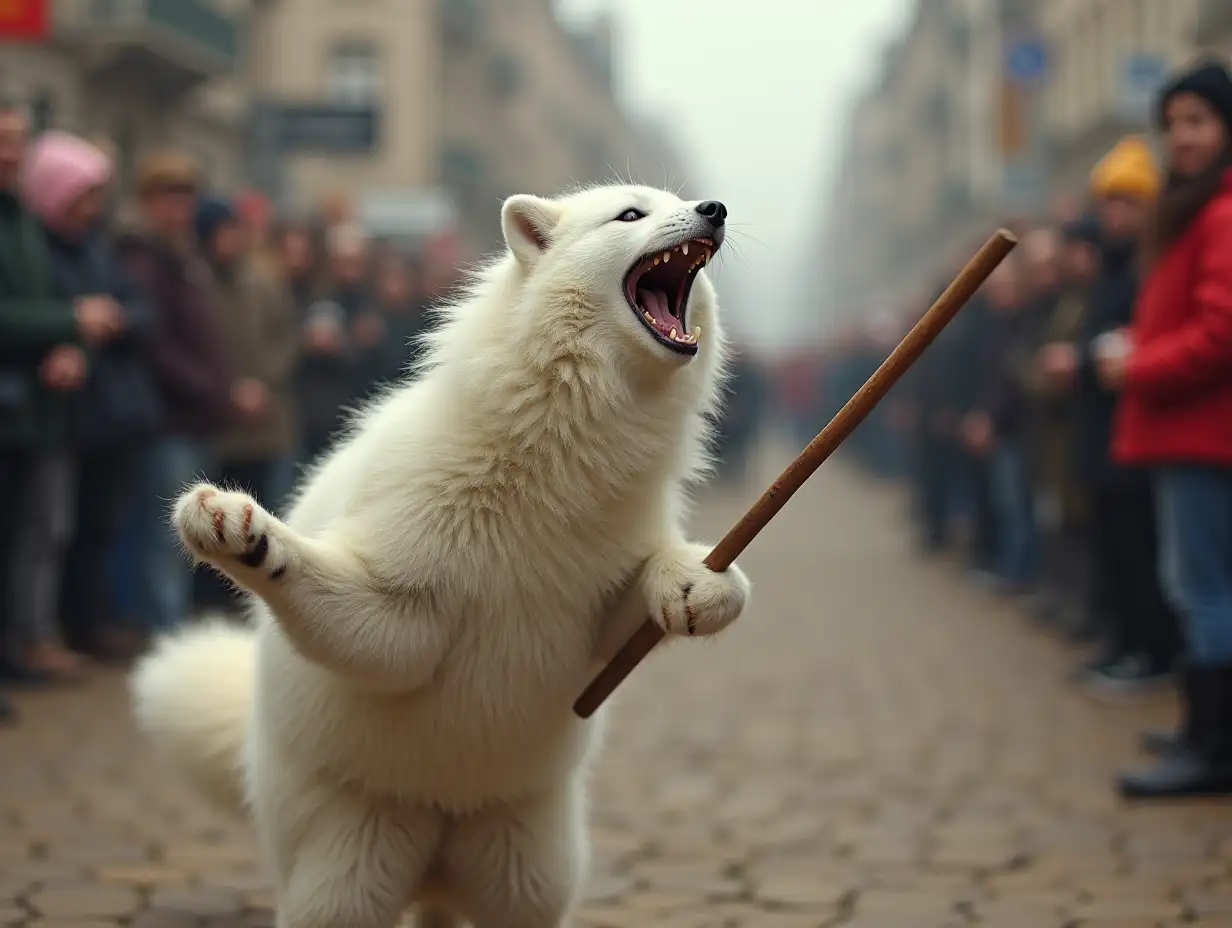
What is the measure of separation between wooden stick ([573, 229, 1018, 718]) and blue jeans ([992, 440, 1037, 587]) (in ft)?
28.6

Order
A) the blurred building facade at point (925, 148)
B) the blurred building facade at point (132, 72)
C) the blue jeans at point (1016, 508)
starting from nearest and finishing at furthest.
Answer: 1. the blue jeans at point (1016, 508)
2. the blurred building facade at point (132, 72)
3. the blurred building facade at point (925, 148)

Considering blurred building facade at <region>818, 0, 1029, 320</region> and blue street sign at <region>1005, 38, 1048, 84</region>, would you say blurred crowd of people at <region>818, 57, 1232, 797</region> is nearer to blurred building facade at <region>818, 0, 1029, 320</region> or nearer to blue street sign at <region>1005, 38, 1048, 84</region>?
blue street sign at <region>1005, 38, 1048, 84</region>

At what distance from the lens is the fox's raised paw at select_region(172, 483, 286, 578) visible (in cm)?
297

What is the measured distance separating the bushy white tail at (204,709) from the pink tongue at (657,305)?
1482 mm

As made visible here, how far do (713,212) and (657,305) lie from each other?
235 millimetres

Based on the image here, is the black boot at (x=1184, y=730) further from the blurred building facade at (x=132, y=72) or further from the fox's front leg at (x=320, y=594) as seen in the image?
the blurred building facade at (x=132, y=72)

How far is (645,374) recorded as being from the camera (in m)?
3.36

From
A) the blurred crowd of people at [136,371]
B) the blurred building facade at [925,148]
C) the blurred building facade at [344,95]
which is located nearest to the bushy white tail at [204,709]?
the blurred building facade at [344,95]

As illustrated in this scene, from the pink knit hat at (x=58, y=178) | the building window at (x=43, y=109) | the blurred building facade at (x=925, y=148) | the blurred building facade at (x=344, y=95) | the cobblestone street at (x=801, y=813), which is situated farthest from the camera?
the blurred building facade at (x=925, y=148)

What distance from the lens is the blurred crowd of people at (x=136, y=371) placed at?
7.45m

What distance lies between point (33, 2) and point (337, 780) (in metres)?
7.09

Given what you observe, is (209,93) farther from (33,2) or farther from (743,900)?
(743,900)

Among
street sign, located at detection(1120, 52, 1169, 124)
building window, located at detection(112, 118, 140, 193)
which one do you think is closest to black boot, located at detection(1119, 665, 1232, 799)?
street sign, located at detection(1120, 52, 1169, 124)

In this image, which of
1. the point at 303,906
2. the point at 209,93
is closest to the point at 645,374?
the point at 303,906
